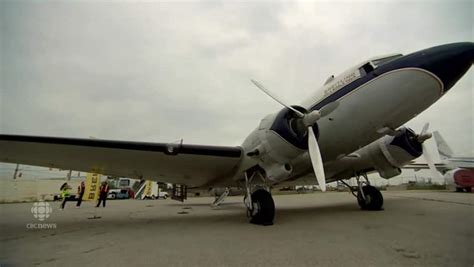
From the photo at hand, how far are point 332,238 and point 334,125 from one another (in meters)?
3.24

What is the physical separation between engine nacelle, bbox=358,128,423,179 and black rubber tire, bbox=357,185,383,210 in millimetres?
986

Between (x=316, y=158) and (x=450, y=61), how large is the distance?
3.49 m

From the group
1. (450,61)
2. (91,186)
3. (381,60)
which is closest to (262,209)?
(381,60)

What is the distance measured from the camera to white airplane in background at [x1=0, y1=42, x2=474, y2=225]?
6.11m

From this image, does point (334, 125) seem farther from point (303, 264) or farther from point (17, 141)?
point (17, 141)

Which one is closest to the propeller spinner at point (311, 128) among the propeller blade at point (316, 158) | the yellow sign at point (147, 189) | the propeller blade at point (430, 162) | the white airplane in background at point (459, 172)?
the propeller blade at point (316, 158)

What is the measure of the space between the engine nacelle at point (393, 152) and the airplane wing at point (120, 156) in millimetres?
6040

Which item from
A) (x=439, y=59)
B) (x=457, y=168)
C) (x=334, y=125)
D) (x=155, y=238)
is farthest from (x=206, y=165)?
(x=457, y=168)

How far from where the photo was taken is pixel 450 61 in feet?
18.8

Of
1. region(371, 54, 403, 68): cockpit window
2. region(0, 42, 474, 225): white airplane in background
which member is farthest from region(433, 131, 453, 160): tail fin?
region(371, 54, 403, 68): cockpit window

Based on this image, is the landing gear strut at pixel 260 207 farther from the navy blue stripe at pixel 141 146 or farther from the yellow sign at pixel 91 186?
the yellow sign at pixel 91 186

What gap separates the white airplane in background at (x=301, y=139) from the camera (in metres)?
6.11

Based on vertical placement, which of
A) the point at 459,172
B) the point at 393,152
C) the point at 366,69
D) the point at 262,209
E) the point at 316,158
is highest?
the point at 366,69

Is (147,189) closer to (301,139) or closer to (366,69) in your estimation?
(301,139)
